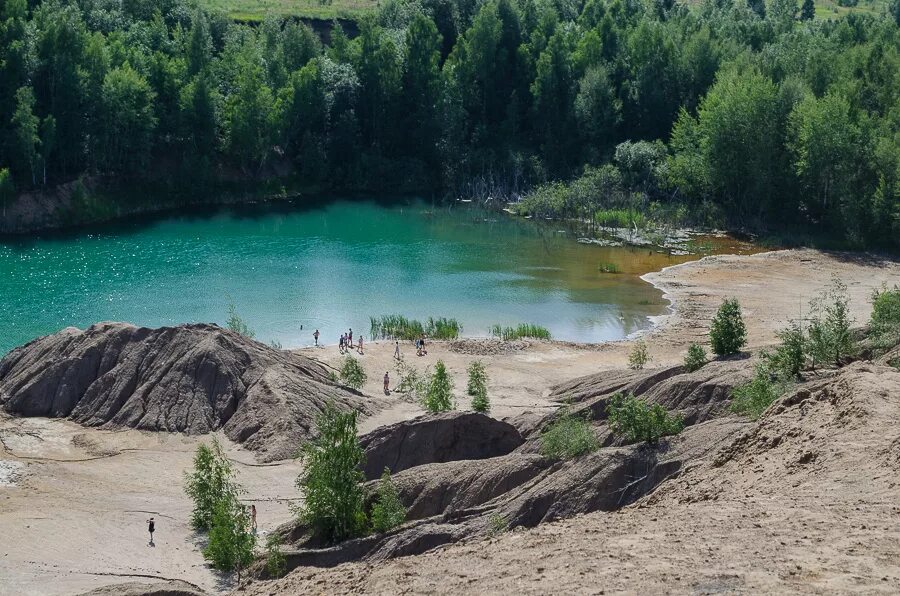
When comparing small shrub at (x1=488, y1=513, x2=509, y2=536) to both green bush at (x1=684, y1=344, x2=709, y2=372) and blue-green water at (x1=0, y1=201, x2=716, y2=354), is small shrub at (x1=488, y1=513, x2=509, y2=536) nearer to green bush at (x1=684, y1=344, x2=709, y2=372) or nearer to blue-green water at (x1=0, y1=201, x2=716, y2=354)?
green bush at (x1=684, y1=344, x2=709, y2=372)

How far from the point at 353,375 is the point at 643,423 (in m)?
22.7

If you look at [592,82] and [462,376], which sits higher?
[592,82]

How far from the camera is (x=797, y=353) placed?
44.7 m

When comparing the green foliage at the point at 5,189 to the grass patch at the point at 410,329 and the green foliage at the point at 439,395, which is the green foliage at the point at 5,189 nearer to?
the grass patch at the point at 410,329

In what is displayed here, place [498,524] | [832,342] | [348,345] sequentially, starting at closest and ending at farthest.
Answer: [498,524]
[832,342]
[348,345]

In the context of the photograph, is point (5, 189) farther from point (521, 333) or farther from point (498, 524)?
point (498, 524)

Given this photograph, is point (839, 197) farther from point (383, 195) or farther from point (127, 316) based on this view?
point (127, 316)

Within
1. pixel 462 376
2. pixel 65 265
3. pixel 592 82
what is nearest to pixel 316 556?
pixel 462 376

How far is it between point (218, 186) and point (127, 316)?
40979 mm

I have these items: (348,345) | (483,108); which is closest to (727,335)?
(348,345)

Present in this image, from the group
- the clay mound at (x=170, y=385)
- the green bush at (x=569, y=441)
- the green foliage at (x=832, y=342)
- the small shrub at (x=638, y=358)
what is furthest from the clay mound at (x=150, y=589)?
the small shrub at (x=638, y=358)

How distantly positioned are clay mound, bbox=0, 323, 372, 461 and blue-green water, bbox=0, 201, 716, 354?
1254cm

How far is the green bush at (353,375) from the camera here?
5922cm

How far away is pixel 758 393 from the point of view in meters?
40.8
